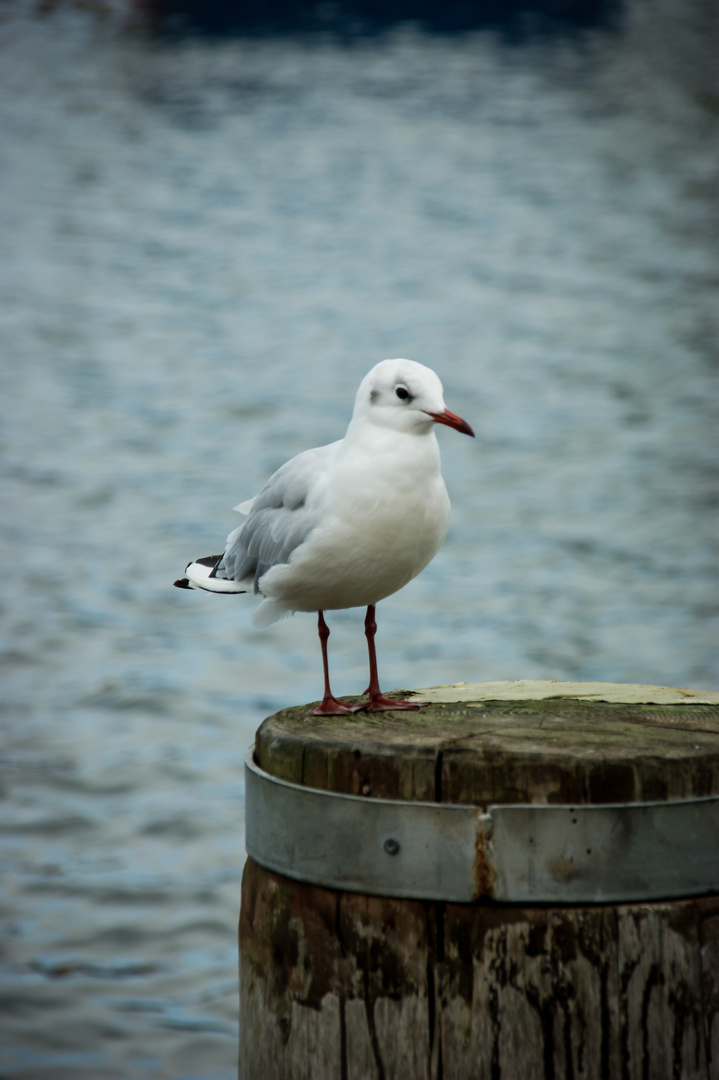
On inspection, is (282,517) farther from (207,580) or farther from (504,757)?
(504,757)

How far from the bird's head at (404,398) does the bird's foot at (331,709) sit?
2.01 ft

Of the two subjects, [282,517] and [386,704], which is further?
[282,517]

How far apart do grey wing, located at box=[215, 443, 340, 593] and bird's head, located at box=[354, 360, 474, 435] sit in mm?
167

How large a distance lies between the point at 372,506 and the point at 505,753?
0.79m

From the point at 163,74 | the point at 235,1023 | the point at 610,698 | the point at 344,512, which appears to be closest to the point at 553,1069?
the point at 610,698

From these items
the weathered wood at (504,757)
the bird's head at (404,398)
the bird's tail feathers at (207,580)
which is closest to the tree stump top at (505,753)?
the weathered wood at (504,757)

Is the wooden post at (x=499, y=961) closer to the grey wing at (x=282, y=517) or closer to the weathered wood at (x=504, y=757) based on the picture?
the weathered wood at (x=504, y=757)

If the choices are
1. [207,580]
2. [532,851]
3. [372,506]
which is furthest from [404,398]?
[532,851]

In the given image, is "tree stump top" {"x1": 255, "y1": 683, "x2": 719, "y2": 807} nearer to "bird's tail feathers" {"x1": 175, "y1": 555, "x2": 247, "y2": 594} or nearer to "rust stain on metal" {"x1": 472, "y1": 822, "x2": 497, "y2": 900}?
"rust stain on metal" {"x1": 472, "y1": 822, "x2": 497, "y2": 900}

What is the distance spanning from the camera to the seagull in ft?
7.96

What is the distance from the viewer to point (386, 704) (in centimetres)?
234

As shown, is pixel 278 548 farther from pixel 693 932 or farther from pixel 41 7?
pixel 41 7

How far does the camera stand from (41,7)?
13.2 m

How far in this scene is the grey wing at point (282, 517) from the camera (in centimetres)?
256
